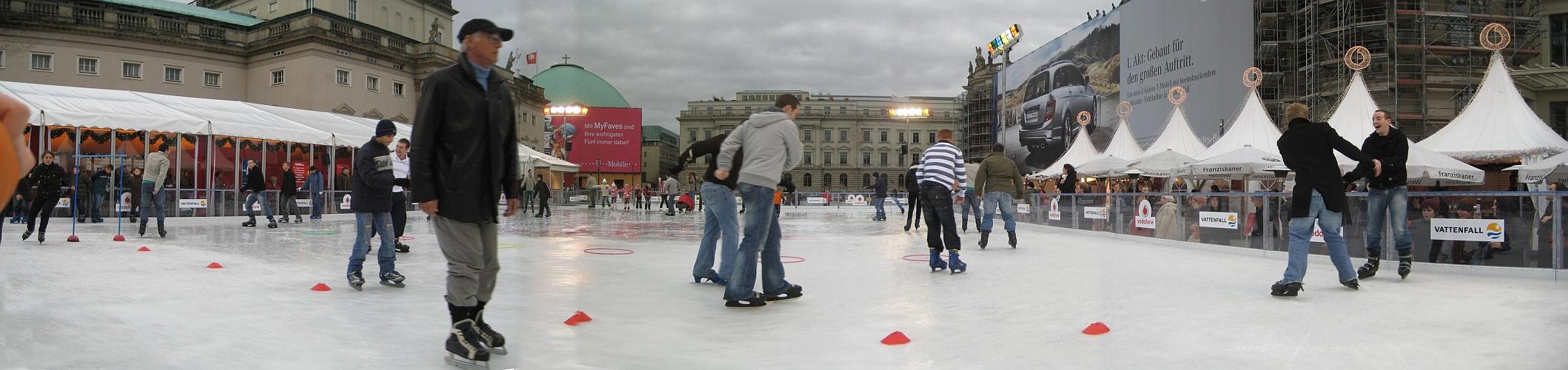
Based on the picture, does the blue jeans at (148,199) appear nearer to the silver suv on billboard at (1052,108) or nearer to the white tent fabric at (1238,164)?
the white tent fabric at (1238,164)

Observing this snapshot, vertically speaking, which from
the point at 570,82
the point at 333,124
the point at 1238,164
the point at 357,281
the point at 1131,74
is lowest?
the point at 357,281

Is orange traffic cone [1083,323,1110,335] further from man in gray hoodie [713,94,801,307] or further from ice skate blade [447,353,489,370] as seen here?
ice skate blade [447,353,489,370]

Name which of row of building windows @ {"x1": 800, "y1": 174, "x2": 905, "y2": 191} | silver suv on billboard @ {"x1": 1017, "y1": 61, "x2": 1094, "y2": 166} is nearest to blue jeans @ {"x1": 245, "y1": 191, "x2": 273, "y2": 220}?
silver suv on billboard @ {"x1": 1017, "y1": 61, "x2": 1094, "y2": 166}

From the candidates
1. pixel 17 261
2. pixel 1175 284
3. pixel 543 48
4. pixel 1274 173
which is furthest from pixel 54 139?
pixel 1274 173

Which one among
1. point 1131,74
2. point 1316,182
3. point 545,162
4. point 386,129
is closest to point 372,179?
point 386,129

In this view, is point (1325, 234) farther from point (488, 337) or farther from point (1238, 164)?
point (1238, 164)

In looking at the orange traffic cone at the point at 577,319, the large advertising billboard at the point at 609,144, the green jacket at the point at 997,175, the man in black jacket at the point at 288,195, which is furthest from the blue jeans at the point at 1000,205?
the large advertising billboard at the point at 609,144

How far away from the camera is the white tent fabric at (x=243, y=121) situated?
18.6 metres

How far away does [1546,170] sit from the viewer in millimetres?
14859

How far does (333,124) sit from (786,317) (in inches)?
937

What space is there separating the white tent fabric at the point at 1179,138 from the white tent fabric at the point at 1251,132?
320 cm

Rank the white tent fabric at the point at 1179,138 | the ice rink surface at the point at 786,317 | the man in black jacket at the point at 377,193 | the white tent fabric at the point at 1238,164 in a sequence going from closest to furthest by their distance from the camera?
the ice rink surface at the point at 786,317 < the man in black jacket at the point at 377,193 < the white tent fabric at the point at 1238,164 < the white tent fabric at the point at 1179,138

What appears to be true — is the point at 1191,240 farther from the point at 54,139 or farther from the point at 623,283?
the point at 54,139

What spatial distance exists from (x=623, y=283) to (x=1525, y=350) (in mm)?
4830
